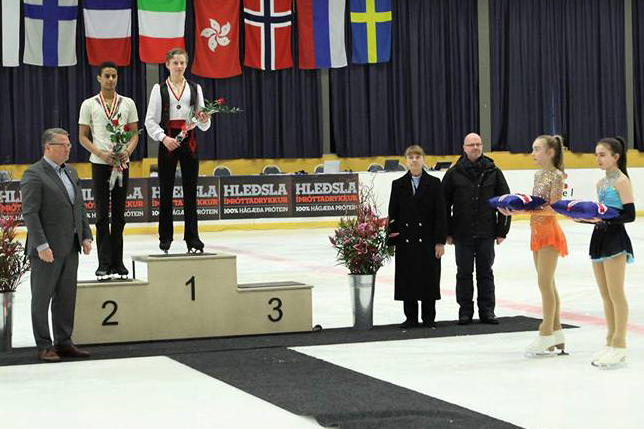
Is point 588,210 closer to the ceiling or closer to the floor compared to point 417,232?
closer to the ceiling

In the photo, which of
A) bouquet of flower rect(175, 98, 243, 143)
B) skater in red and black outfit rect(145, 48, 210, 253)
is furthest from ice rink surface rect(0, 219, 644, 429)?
bouquet of flower rect(175, 98, 243, 143)

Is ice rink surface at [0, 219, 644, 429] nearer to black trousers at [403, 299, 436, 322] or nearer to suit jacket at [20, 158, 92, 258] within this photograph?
black trousers at [403, 299, 436, 322]

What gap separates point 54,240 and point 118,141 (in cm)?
123

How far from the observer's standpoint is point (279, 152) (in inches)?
918

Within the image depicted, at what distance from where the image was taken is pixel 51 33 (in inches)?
835

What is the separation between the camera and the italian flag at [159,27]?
2167cm

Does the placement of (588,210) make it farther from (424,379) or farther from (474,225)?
(474,225)

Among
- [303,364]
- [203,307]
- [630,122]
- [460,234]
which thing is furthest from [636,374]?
[630,122]

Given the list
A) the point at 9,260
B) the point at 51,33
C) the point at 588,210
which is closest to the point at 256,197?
the point at 51,33

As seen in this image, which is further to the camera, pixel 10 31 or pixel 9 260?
pixel 10 31

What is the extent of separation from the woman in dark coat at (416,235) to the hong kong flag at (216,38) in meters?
14.9

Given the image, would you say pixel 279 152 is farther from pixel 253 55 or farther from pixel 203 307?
pixel 203 307

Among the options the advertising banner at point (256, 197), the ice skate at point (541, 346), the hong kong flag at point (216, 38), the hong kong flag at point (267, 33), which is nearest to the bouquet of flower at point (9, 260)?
the ice skate at point (541, 346)

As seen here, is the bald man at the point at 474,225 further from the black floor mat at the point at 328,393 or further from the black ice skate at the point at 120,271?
the black ice skate at the point at 120,271
